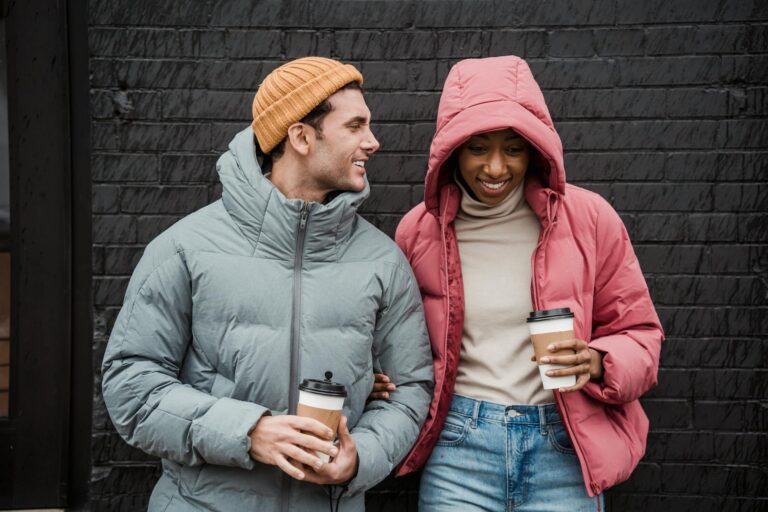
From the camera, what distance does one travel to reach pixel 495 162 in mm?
2451

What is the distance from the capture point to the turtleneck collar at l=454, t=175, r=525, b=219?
257cm

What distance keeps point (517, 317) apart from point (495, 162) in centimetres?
52

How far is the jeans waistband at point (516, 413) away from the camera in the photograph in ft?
7.83

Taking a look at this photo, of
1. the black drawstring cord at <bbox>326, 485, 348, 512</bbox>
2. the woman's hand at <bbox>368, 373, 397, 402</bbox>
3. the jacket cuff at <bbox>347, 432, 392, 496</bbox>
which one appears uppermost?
the woman's hand at <bbox>368, 373, 397, 402</bbox>

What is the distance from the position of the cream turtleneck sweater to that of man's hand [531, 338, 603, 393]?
187mm

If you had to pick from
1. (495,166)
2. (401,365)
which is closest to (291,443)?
(401,365)

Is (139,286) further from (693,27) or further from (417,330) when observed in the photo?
(693,27)

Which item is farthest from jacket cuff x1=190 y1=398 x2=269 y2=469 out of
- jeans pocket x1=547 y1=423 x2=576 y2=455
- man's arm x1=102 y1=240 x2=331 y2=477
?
jeans pocket x1=547 y1=423 x2=576 y2=455

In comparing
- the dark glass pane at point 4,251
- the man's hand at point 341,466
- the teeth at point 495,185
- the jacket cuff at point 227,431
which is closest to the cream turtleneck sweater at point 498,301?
the teeth at point 495,185

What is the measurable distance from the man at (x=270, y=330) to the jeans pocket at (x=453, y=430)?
0.39 ft

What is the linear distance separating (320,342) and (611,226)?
105 cm

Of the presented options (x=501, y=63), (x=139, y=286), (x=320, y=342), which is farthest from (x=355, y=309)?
(x=501, y=63)

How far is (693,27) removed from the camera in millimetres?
3213

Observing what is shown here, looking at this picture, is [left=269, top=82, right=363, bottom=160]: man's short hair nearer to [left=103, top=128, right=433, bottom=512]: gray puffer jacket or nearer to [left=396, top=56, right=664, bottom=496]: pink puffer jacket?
[left=103, top=128, right=433, bottom=512]: gray puffer jacket
